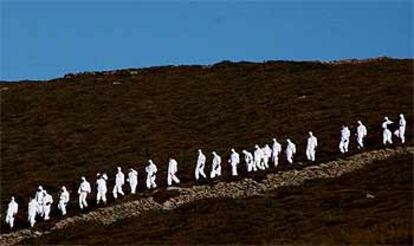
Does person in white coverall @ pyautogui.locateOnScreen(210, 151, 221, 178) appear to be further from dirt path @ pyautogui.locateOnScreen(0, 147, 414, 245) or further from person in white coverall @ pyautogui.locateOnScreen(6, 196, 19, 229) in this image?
person in white coverall @ pyautogui.locateOnScreen(6, 196, 19, 229)

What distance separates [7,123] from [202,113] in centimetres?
1482

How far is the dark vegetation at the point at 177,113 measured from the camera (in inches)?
2375

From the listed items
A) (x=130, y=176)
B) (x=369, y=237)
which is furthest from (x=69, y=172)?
(x=369, y=237)

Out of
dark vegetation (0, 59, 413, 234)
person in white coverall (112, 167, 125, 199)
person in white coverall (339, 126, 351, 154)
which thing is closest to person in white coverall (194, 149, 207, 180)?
dark vegetation (0, 59, 413, 234)

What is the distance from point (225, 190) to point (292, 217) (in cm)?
800

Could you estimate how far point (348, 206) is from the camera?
42125 millimetres

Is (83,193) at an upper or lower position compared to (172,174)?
lower

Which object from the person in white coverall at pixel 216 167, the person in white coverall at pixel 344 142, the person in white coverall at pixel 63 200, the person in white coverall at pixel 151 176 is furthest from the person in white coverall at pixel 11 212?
the person in white coverall at pixel 344 142

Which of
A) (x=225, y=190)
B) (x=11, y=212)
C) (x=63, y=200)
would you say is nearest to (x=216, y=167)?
(x=225, y=190)

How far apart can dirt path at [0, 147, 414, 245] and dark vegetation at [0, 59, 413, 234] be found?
156 cm

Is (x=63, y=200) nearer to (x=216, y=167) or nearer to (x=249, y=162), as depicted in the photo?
(x=216, y=167)

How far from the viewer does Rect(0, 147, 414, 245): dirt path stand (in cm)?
4653

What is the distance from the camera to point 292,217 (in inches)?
1636

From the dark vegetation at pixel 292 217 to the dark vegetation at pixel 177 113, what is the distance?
5.00 meters
